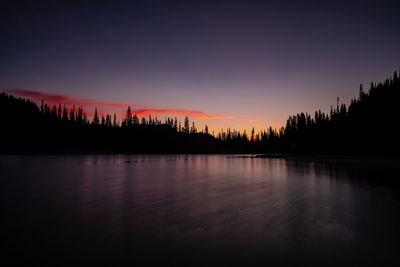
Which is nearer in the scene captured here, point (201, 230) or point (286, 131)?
point (201, 230)

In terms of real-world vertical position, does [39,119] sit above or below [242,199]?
above

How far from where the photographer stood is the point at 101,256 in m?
5.41

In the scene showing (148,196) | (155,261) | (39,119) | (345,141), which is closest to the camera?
(155,261)

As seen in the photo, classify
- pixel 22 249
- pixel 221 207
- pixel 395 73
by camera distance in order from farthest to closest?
1. pixel 395 73
2. pixel 221 207
3. pixel 22 249

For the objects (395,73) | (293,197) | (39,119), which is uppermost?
(395,73)

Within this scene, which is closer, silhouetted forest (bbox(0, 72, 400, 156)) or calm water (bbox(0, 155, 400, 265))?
calm water (bbox(0, 155, 400, 265))

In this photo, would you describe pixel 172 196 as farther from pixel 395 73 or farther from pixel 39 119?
pixel 39 119

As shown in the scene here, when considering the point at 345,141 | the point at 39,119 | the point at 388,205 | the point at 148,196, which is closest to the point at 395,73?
the point at 345,141

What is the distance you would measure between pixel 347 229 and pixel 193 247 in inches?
223

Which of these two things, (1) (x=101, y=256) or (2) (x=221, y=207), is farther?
(2) (x=221, y=207)

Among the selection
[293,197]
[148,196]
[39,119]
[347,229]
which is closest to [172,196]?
[148,196]

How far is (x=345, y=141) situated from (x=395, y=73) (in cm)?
6165

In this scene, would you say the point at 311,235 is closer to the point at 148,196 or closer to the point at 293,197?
the point at 293,197

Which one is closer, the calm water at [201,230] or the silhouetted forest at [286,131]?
the calm water at [201,230]
